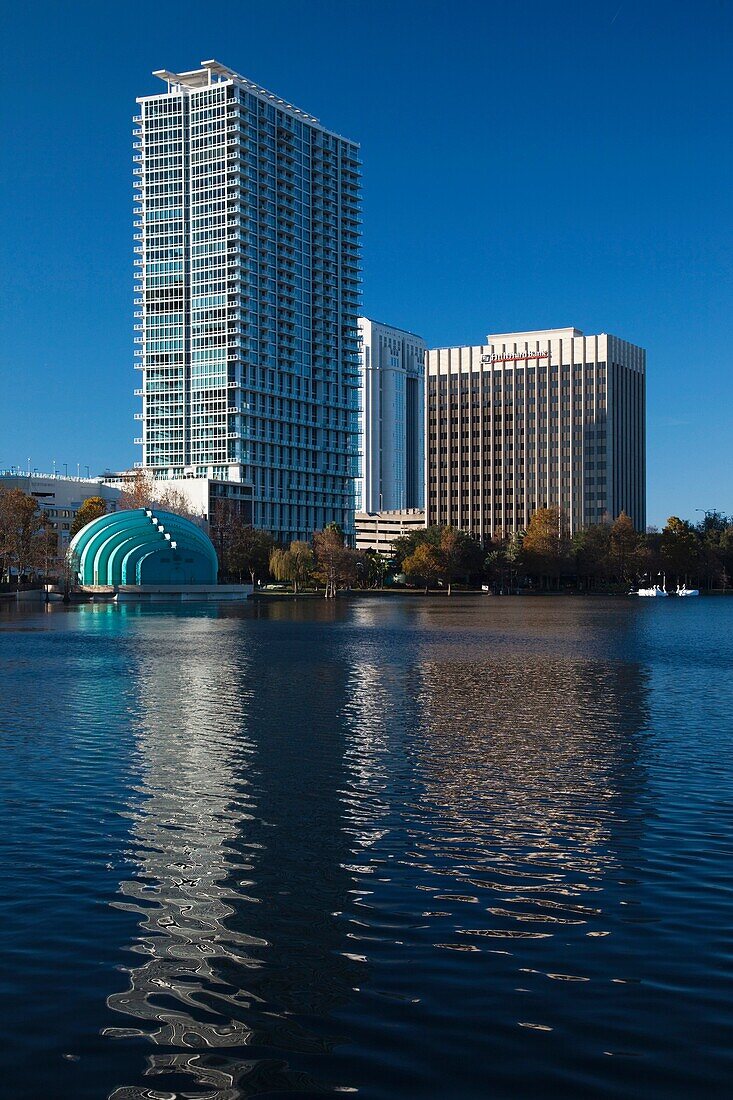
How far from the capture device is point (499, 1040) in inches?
416

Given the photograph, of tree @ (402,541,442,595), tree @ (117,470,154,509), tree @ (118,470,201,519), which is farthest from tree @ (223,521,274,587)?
tree @ (402,541,442,595)

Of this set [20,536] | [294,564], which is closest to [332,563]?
[294,564]

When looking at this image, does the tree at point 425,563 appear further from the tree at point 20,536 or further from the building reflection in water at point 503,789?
the building reflection in water at point 503,789

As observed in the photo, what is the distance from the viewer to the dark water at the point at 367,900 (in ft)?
33.7

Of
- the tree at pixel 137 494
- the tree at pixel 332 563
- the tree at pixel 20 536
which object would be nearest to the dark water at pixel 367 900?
the tree at pixel 20 536

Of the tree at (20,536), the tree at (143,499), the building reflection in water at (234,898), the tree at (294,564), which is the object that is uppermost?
the tree at (143,499)

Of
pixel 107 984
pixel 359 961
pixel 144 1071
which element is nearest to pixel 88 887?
pixel 107 984

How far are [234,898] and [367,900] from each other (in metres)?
1.80

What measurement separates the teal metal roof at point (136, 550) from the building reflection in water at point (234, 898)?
380 feet

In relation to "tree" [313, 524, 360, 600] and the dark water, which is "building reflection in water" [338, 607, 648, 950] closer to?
the dark water

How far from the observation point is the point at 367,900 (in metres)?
14.9

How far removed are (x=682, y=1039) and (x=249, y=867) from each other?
7.73 metres

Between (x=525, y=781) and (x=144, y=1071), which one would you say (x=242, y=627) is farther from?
(x=144, y=1071)

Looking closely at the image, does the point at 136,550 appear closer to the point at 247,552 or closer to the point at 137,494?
the point at 137,494
